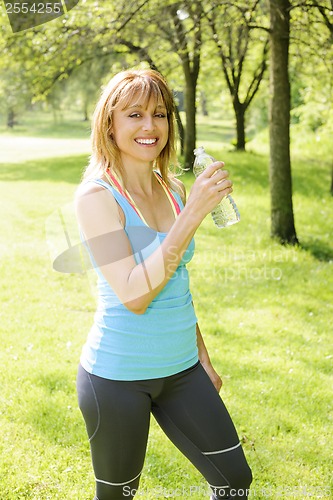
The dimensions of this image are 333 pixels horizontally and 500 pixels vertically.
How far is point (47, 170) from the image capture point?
1978cm

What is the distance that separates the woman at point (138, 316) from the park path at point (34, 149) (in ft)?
72.3

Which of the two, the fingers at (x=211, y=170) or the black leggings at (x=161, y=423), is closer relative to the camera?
the fingers at (x=211, y=170)

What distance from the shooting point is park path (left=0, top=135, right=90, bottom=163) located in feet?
84.0

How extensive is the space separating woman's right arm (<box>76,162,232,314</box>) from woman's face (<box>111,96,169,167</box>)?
28 centimetres

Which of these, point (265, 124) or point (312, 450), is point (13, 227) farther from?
point (265, 124)

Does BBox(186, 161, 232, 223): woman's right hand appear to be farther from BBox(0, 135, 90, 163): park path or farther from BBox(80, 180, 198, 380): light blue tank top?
BBox(0, 135, 90, 163): park path

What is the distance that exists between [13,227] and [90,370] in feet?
30.1

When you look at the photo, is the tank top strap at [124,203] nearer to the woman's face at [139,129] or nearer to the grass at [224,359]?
the woman's face at [139,129]

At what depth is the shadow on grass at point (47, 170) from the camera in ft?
58.1

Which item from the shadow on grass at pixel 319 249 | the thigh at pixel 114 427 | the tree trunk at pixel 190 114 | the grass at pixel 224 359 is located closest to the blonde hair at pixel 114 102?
the thigh at pixel 114 427

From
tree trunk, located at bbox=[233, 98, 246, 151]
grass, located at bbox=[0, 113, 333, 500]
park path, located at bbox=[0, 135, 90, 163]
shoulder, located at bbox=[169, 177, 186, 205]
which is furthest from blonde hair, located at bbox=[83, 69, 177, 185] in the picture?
park path, located at bbox=[0, 135, 90, 163]

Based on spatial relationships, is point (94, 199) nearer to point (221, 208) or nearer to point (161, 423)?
point (221, 208)

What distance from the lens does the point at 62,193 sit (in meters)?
14.6

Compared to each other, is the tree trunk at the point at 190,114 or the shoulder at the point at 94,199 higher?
the shoulder at the point at 94,199
